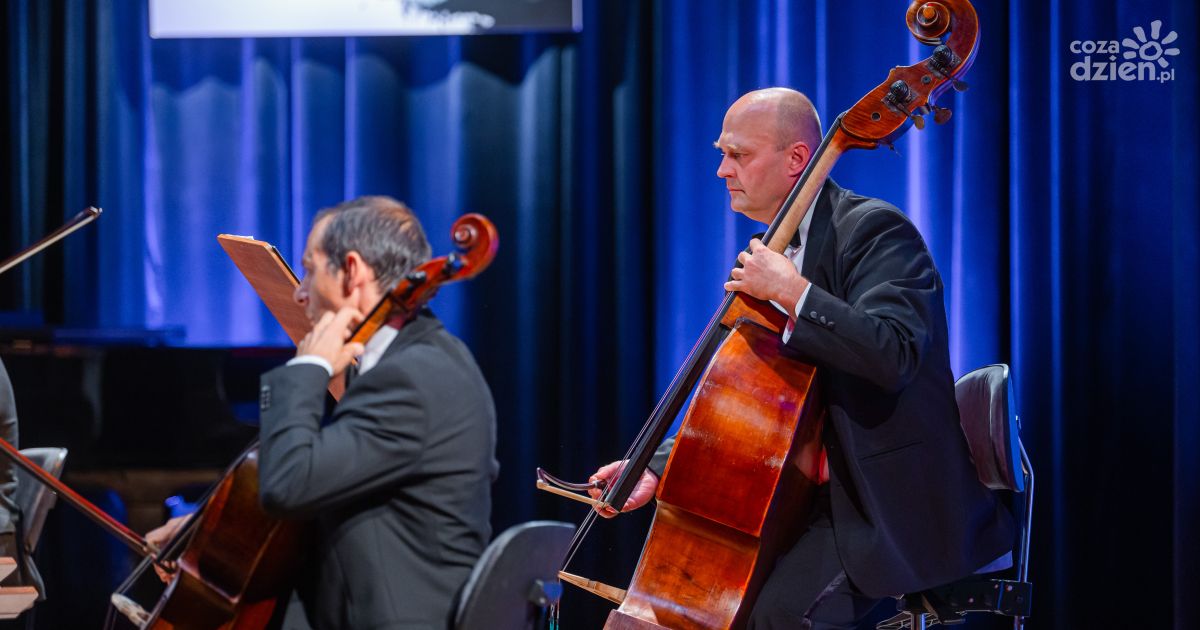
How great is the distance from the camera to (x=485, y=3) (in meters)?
4.00

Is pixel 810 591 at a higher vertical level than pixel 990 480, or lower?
lower

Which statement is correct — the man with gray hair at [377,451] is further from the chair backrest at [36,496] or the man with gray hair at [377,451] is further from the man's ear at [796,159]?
the chair backrest at [36,496]

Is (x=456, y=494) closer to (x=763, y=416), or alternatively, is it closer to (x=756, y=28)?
(x=763, y=416)

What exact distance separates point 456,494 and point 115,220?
2.78m

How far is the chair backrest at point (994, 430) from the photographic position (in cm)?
222

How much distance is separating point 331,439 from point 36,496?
163 cm

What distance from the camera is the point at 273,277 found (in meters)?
2.32

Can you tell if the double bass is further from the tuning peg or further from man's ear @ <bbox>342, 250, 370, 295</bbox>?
man's ear @ <bbox>342, 250, 370, 295</bbox>

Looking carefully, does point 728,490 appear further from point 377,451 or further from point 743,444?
point 377,451

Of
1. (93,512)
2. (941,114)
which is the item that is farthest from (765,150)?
(93,512)

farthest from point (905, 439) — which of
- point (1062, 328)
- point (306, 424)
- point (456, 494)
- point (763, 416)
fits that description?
point (1062, 328)

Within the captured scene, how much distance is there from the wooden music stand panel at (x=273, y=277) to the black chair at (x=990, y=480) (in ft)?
3.82

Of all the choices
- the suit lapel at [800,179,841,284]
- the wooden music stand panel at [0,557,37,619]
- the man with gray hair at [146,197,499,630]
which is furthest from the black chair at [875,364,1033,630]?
the wooden music stand panel at [0,557,37,619]

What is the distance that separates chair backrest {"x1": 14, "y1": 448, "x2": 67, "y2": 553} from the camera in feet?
9.71
